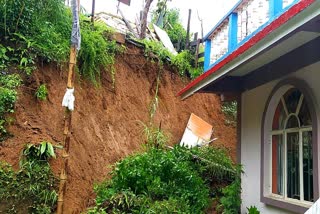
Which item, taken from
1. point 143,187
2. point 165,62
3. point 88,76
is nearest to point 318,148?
point 143,187

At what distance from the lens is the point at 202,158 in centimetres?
791

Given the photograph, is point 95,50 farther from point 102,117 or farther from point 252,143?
point 252,143

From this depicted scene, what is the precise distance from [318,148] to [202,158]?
4.01 m

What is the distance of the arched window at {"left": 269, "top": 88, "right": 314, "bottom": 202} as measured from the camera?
14.8 feet

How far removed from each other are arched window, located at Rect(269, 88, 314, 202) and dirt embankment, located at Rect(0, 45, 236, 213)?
3741 millimetres

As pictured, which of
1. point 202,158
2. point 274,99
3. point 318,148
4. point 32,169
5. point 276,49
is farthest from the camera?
point 202,158

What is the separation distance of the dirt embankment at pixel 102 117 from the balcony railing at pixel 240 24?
2.99 metres

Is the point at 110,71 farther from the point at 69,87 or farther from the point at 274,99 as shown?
the point at 274,99

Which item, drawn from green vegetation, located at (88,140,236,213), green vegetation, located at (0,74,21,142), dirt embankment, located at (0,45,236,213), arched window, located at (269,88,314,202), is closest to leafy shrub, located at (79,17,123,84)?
dirt embankment, located at (0,45,236,213)

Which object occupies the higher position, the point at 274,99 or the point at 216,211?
the point at 274,99

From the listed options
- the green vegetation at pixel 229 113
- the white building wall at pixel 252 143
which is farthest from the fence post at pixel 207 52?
the green vegetation at pixel 229 113

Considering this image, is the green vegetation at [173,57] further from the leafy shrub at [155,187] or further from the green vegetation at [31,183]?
the green vegetation at [31,183]

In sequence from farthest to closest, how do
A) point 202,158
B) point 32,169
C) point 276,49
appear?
point 202,158 < point 32,169 < point 276,49

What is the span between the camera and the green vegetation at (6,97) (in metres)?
5.93
